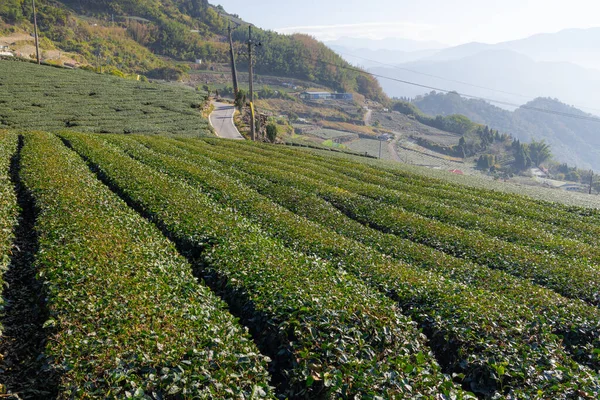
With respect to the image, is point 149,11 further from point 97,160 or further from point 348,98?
point 97,160

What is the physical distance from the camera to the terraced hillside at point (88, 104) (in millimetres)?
41250

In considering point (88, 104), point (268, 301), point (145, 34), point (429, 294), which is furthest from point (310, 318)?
point (145, 34)

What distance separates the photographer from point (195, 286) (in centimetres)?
894

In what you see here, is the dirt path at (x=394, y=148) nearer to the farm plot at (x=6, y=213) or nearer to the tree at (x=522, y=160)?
the tree at (x=522, y=160)

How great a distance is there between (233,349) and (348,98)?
19263 cm

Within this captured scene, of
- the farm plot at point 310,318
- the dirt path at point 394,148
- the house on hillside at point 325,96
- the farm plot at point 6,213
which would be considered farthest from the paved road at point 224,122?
the house on hillside at point 325,96

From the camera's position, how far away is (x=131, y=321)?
697 centimetres

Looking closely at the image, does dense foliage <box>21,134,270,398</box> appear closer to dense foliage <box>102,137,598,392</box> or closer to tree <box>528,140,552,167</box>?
dense foliage <box>102,137,598,392</box>

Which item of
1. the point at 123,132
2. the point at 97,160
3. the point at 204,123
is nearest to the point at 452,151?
the point at 204,123

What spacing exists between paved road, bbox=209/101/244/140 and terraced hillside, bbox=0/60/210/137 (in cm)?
276

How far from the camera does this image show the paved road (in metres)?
51.3

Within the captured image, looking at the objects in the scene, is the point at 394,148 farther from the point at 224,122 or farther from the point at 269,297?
the point at 269,297

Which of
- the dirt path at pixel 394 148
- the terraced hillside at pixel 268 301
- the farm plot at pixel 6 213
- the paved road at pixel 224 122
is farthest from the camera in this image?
the dirt path at pixel 394 148

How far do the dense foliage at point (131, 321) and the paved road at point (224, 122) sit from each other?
39475 millimetres
